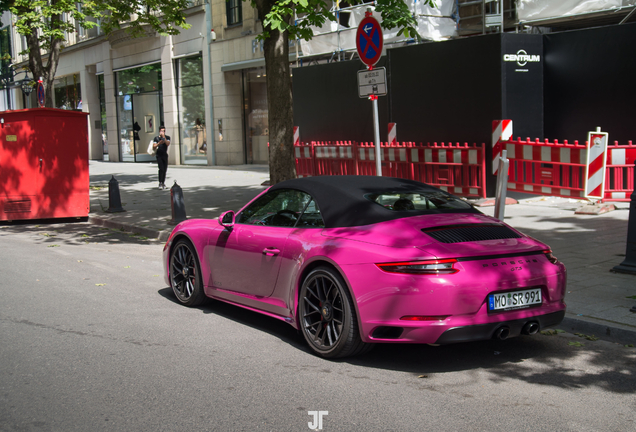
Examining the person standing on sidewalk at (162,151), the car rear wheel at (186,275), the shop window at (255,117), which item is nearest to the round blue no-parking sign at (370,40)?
the car rear wheel at (186,275)

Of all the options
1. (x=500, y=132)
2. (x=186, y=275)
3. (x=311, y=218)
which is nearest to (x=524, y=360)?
(x=311, y=218)

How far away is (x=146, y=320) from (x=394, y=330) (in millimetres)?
2654

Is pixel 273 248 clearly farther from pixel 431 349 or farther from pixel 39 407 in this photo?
pixel 39 407

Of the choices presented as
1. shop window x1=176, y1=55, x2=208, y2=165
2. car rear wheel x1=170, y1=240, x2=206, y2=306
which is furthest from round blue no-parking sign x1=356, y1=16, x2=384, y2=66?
shop window x1=176, y1=55, x2=208, y2=165

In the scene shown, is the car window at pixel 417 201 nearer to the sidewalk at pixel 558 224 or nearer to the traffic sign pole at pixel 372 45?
the sidewalk at pixel 558 224

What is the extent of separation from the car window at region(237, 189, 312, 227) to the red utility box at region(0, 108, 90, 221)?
30.0 feet

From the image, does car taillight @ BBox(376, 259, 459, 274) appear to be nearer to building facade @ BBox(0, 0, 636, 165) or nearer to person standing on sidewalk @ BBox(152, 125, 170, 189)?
building facade @ BBox(0, 0, 636, 165)

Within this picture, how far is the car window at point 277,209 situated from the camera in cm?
543

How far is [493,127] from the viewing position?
519 inches

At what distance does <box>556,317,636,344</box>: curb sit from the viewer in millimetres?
5148

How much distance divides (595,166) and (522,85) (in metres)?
3.23

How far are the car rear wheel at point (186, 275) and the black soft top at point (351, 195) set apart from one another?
1264 mm

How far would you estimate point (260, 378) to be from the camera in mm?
4438

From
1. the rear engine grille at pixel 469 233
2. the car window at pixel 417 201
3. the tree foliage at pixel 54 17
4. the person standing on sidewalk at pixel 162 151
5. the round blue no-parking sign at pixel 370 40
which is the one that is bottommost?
the rear engine grille at pixel 469 233
